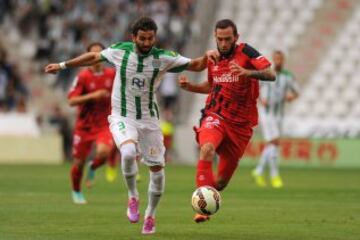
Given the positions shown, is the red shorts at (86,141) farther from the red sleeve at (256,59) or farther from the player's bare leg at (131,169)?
the red sleeve at (256,59)

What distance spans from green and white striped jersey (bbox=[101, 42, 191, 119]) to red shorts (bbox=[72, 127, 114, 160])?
450 cm

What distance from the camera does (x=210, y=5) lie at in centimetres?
3669

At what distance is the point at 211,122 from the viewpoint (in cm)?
1293

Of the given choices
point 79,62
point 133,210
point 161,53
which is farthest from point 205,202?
point 79,62

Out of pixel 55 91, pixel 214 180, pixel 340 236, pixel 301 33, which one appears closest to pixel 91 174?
pixel 214 180

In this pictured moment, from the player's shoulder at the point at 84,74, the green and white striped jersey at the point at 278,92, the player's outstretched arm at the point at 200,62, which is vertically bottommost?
the green and white striped jersey at the point at 278,92

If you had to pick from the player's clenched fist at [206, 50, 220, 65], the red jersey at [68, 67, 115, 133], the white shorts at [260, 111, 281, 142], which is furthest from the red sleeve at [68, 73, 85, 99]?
the white shorts at [260, 111, 281, 142]

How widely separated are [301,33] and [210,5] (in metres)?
3.18

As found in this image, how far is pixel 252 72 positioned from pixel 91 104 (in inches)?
230

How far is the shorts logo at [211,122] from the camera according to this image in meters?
12.9

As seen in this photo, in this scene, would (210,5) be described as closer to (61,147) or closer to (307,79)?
(307,79)

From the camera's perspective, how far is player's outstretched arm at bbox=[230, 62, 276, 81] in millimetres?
11852

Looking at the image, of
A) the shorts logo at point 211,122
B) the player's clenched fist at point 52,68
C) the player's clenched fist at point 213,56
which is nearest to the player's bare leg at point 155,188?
the shorts logo at point 211,122

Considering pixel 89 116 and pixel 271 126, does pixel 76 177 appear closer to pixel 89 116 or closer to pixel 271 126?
pixel 89 116
